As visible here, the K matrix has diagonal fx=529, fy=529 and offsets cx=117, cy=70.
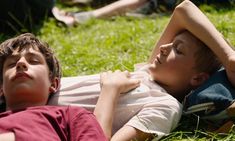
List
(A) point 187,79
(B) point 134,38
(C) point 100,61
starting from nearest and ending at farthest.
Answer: (A) point 187,79
(C) point 100,61
(B) point 134,38

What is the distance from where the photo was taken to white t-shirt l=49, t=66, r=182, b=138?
300cm

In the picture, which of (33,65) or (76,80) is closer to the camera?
(33,65)

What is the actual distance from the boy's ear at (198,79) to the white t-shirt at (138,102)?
8.0 inches

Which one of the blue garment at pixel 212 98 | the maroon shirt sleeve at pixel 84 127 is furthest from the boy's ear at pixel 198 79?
the maroon shirt sleeve at pixel 84 127

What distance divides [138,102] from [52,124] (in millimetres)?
617

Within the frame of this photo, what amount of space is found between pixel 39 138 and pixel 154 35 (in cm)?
293

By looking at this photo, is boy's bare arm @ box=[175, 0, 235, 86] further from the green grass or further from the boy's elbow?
the green grass

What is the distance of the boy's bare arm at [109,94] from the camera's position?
2.94m

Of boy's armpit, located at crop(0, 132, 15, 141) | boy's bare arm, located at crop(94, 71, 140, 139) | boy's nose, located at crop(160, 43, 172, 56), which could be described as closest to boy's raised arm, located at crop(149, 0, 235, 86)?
boy's nose, located at crop(160, 43, 172, 56)

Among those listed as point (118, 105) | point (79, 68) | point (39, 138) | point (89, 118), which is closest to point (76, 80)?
point (118, 105)

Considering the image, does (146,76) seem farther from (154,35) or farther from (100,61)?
(154,35)

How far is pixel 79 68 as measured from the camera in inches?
184

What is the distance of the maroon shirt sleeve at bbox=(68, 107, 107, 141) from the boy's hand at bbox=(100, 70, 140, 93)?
365 millimetres

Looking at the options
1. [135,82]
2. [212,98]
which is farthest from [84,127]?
[212,98]
